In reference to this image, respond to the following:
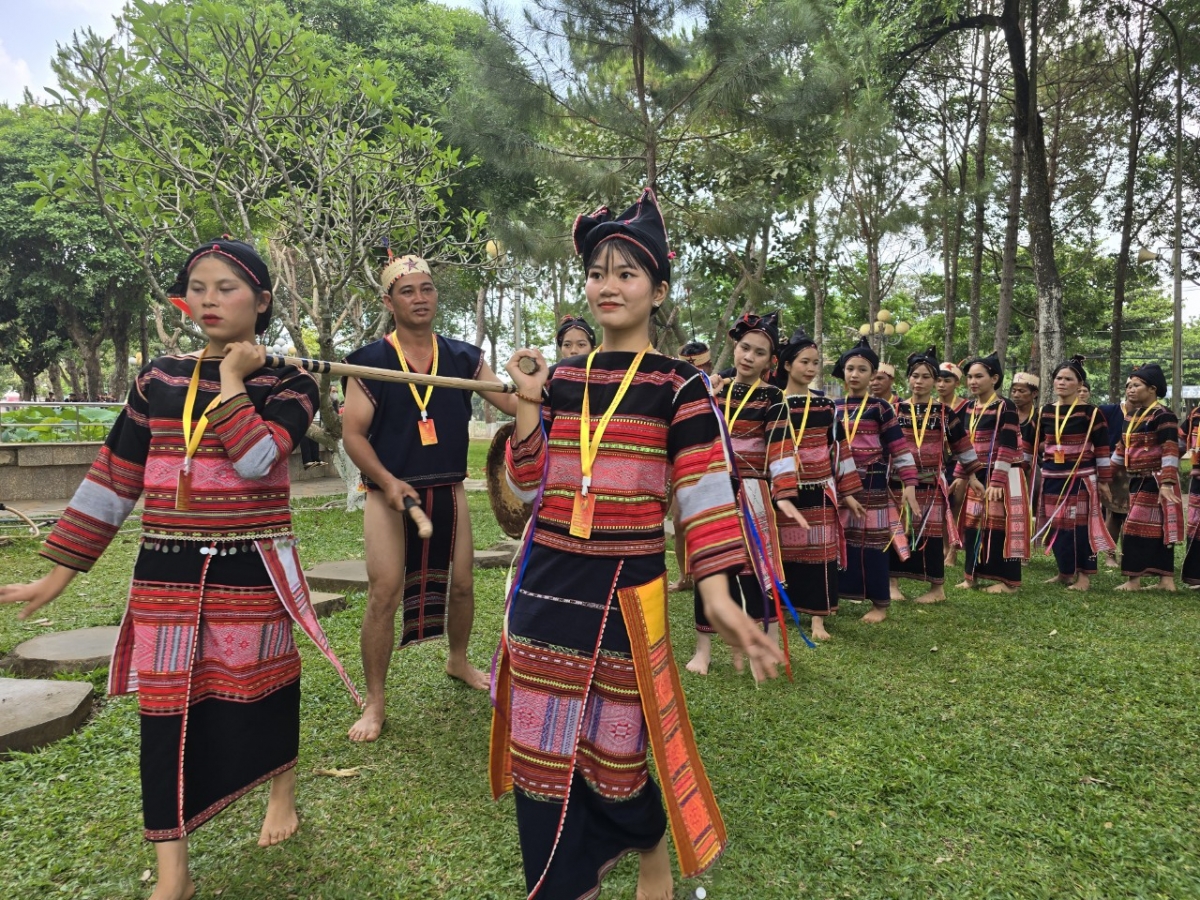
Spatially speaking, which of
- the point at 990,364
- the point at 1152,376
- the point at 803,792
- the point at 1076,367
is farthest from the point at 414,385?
the point at 1152,376

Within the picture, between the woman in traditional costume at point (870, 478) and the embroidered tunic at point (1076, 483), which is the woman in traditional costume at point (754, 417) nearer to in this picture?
the woman in traditional costume at point (870, 478)

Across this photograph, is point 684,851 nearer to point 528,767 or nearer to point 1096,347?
point 528,767

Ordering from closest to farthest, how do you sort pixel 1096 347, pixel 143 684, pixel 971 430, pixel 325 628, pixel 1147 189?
pixel 143 684
pixel 325 628
pixel 971 430
pixel 1147 189
pixel 1096 347

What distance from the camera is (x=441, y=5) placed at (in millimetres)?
20172

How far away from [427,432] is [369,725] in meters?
1.38

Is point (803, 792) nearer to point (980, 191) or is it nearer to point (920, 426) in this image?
point (920, 426)

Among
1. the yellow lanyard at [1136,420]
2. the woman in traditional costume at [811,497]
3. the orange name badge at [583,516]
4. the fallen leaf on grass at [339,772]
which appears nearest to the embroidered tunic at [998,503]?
the yellow lanyard at [1136,420]

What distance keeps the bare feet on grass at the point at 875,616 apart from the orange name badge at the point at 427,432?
3.88 m

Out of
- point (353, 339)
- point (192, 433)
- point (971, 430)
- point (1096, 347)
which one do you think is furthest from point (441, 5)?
point (1096, 347)

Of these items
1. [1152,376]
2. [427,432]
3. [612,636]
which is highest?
[1152,376]

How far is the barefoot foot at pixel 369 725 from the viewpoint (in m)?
3.45

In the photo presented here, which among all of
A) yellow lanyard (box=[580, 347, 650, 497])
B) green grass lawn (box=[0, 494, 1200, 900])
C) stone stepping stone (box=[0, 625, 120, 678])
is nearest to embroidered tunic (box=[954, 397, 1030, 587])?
green grass lawn (box=[0, 494, 1200, 900])

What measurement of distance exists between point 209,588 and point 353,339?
9.57m

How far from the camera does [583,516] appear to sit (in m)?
2.17
